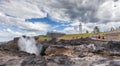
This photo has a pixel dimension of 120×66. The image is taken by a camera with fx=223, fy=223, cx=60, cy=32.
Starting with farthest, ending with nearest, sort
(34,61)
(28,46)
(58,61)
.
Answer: (28,46) → (58,61) → (34,61)

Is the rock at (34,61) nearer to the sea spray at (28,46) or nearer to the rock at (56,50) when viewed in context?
the rock at (56,50)

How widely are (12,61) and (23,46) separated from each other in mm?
8541

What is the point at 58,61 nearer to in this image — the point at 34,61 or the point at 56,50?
the point at 34,61

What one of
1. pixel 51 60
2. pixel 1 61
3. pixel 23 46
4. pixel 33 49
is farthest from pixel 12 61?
pixel 23 46

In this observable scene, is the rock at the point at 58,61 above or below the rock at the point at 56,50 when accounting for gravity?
below

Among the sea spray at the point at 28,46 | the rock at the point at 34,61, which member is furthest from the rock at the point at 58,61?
the sea spray at the point at 28,46

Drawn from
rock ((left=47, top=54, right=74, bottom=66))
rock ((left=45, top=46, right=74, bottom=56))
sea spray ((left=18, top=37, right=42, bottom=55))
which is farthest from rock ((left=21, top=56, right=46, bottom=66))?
sea spray ((left=18, top=37, right=42, bottom=55))

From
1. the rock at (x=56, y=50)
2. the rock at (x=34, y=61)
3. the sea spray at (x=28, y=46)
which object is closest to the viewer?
the rock at (x=34, y=61)

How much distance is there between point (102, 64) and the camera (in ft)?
40.2

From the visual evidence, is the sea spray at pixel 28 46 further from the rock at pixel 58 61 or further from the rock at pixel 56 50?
the rock at pixel 58 61

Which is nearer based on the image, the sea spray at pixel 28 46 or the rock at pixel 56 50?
the rock at pixel 56 50

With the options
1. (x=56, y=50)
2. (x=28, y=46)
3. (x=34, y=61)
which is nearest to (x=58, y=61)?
(x=34, y=61)

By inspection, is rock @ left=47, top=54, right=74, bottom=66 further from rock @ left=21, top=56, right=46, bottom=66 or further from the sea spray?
the sea spray

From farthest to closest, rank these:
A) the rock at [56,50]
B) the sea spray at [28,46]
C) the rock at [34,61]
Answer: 1. the sea spray at [28,46]
2. the rock at [56,50]
3. the rock at [34,61]
